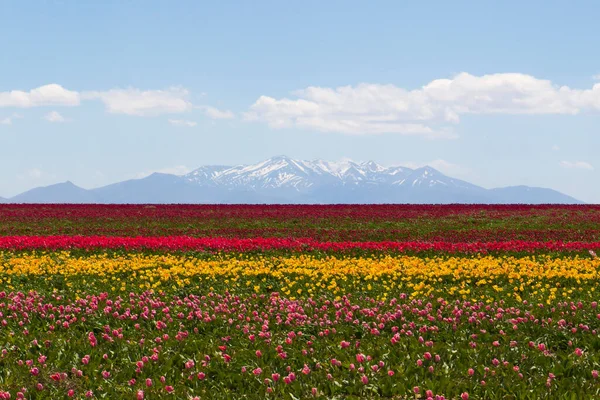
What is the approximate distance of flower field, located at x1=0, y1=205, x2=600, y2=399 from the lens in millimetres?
7727

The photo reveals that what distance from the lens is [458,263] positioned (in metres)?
17.2

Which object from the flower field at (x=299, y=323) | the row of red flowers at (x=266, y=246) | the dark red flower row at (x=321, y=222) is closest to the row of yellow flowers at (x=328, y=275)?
the flower field at (x=299, y=323)

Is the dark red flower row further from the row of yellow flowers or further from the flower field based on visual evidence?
the row of yellow flowers

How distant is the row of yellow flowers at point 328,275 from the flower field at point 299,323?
70 millimetres

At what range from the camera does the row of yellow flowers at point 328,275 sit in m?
13.6

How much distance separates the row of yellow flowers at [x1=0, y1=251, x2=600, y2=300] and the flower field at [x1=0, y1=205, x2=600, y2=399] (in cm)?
7

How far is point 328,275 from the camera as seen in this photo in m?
14.8

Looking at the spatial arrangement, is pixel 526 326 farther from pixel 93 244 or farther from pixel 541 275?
pixel 93 244

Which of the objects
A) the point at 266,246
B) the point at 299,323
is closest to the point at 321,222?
the point at 266,246

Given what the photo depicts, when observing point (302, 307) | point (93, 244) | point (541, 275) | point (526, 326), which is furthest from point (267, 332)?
point (93, 244)

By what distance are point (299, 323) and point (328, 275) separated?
4414mm

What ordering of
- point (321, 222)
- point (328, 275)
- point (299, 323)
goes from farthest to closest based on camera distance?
point (321, 222) → point (328, 275) → point (299, 323)

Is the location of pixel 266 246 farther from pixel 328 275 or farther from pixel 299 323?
pixel 299 323

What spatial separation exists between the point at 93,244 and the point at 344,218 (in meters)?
20.5
